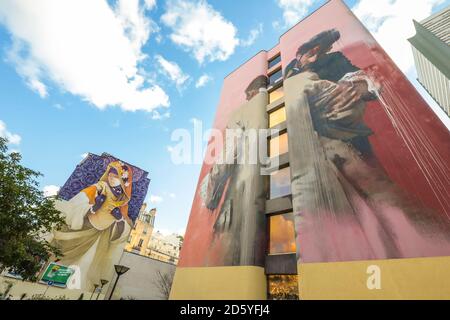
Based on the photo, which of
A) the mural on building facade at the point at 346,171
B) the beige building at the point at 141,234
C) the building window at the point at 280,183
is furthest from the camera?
the beige building at the point at 141,234

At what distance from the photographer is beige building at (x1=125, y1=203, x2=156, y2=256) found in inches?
1791

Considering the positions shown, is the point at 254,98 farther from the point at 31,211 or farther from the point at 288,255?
the point at 31,211

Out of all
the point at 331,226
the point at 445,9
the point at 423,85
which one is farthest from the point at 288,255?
the point at 423,85

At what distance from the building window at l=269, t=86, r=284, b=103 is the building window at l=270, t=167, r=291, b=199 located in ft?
26.5

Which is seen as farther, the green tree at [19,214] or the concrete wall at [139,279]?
the concrete wall at [139,279]

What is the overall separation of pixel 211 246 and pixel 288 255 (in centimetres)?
542

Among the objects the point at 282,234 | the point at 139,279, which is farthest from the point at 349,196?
the point at 139,279

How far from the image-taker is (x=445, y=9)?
4912cm

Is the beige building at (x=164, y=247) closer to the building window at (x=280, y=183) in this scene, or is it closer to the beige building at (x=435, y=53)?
the building window at (x=280, y=183)

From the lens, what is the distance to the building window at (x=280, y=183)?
14742 mm

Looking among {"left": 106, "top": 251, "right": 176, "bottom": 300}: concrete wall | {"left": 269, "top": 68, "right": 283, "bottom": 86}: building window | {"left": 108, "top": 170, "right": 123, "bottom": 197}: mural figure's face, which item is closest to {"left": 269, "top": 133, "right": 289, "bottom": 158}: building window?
{"left": 269, "top": 68, "right": 283, "bottom": 86}: building window

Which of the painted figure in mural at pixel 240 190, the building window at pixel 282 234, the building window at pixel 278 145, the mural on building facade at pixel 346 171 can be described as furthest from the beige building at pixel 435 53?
→ the building window at pixel 282 234

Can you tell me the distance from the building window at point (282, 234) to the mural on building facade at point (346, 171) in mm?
643

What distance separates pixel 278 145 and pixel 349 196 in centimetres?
740
